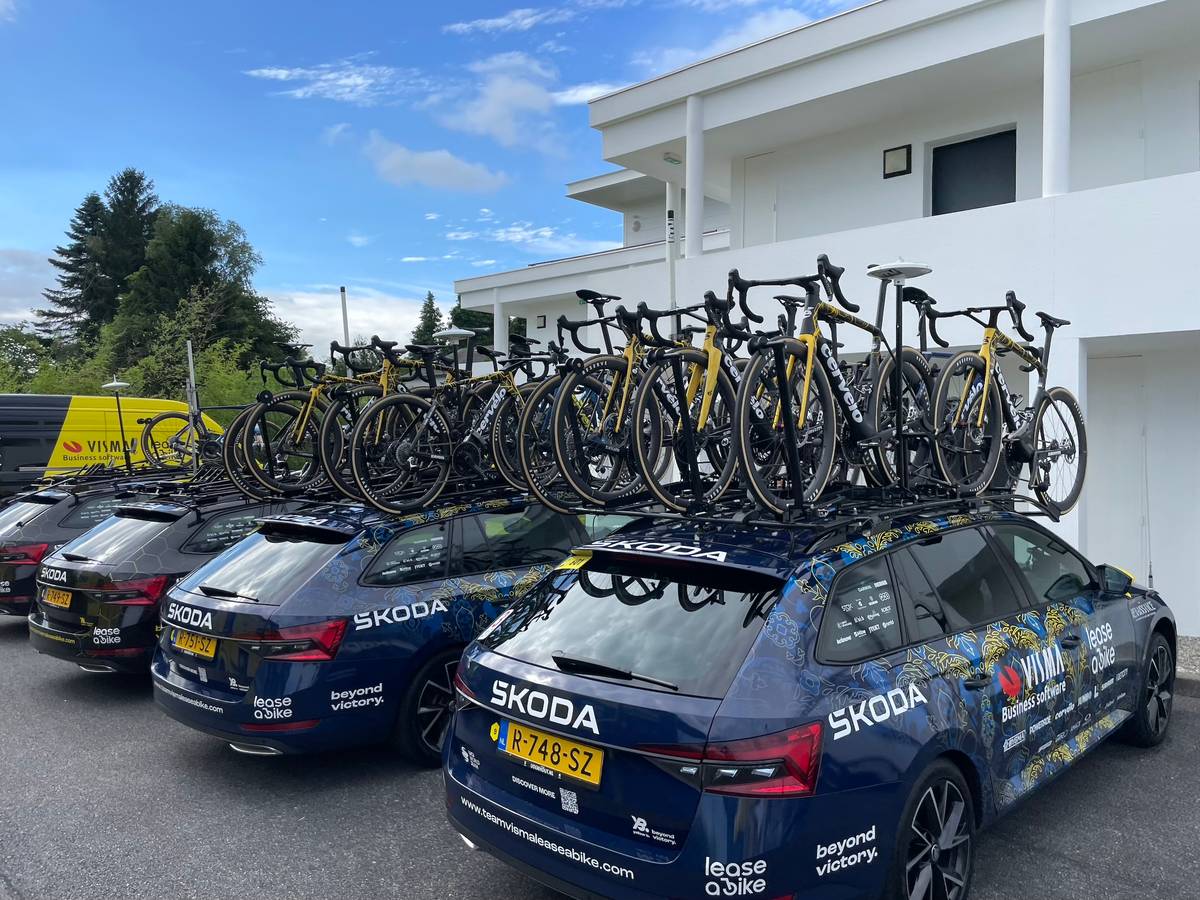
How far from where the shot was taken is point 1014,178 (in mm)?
9867

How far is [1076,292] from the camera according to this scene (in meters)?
7.54

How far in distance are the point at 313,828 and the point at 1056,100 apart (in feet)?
27.1

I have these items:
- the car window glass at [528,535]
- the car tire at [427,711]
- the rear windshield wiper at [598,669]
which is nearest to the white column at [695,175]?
the car window glass at [528,535]

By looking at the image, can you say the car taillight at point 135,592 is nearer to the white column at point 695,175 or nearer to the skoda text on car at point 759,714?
the skoda text on car at point 759,714

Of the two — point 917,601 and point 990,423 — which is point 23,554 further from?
point 990,423

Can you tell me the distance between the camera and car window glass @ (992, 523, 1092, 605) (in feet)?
13.5

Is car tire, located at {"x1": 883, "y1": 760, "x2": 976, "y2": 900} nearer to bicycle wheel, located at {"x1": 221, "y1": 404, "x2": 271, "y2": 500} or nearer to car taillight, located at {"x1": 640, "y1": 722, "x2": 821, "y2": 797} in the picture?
car taillight, located at {"x1": 640, "y1": 722, "x2": 821, "y2": 797}

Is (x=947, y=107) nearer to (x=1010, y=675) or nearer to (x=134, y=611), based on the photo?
(x=1010, y=675)

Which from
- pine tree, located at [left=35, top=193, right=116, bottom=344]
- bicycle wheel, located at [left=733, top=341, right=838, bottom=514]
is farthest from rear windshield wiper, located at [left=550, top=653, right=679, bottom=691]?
pine tree, located at [left=35, top=193, right=116, bottom=344]

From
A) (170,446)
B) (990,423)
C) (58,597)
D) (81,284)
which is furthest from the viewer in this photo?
(81,284)

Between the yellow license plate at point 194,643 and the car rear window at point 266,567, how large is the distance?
0.83 ft

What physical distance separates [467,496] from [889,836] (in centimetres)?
354

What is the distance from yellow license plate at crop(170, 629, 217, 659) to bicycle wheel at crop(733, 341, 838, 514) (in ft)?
9.72

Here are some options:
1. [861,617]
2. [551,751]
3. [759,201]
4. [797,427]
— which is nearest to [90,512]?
[797,427]
